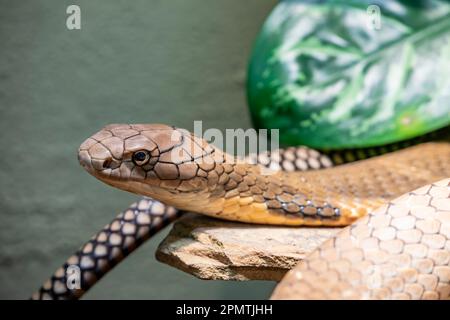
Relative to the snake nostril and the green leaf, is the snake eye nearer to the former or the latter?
the snake nostril

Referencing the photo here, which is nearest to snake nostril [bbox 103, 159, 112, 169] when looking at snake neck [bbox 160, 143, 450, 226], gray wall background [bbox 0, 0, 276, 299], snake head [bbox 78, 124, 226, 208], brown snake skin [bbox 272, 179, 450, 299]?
snake head [bbox 78, 124, 226, 208]

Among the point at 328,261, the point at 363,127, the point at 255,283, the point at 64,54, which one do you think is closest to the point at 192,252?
the point at 328,261
